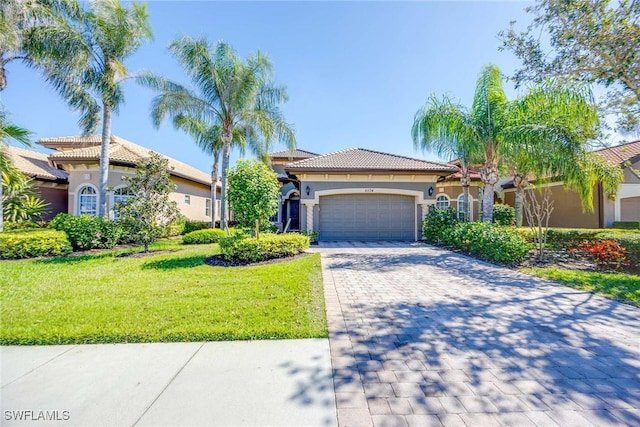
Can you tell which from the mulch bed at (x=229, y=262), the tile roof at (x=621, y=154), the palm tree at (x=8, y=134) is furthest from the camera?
the tile roof at (x=621, y=154)

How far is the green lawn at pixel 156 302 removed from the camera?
3.58 metres

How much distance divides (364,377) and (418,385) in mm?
541

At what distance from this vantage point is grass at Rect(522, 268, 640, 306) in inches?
208

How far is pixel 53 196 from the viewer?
1484 centimetres

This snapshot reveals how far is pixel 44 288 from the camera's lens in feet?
18.5


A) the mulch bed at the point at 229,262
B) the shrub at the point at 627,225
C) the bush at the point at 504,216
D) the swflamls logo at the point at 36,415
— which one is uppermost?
the bush at the point at 504,216

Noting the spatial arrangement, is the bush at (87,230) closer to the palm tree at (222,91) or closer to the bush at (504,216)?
the palm tree at (222,91)

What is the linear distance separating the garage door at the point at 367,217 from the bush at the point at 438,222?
97 centimetres

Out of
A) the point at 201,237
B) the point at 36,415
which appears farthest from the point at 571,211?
the point at 36,415

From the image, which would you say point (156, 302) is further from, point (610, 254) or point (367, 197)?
point (610, 254)

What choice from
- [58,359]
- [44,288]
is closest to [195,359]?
[58,359]

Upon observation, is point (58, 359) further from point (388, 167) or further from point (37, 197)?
point (37, 197)

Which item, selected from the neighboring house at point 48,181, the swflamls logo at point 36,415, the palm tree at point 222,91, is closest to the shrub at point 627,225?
the palm tree at point 222,91

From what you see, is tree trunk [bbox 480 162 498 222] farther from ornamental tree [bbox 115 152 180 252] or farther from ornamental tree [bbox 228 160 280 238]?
ornamental tree [bbox 115 152 180 252]
